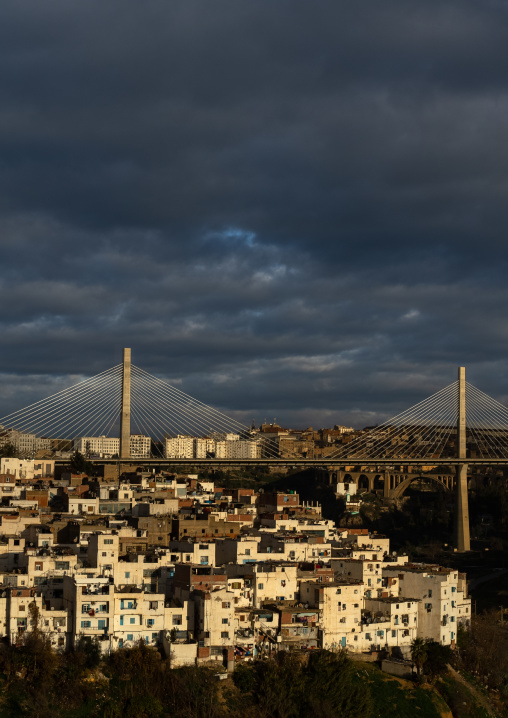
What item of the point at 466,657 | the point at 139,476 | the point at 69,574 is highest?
the point at 139,476

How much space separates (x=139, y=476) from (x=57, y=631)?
16214mm

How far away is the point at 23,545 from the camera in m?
25.4

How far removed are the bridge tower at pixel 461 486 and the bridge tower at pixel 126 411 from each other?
13203 millimetres

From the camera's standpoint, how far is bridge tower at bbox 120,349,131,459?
41156 mm

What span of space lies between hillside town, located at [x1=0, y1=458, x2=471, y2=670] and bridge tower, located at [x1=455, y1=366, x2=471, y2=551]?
14171 millimetres

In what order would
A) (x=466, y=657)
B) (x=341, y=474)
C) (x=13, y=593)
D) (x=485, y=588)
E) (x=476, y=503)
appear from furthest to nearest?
(x=341, y=474), (x=476, y=503), (x=485, y=588), (x=466, y=657), (x=13, y=593)

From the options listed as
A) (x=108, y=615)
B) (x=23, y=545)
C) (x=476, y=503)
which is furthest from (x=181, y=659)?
(x=476, y=503)

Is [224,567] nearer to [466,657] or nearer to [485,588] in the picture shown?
[466,657]

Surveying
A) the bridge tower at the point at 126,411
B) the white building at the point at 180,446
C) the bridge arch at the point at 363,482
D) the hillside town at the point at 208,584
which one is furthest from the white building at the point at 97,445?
the hillside town at the point at 208,584

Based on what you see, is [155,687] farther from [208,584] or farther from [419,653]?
[419,653]

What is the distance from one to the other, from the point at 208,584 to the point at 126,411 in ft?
66.1

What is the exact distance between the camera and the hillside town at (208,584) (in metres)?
21.2

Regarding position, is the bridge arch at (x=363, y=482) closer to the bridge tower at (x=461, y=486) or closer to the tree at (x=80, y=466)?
the bridge tower at (x=461, y=486)

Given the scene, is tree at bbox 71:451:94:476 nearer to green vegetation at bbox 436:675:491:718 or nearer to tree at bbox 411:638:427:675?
tree at bbox 411:638:427:675
